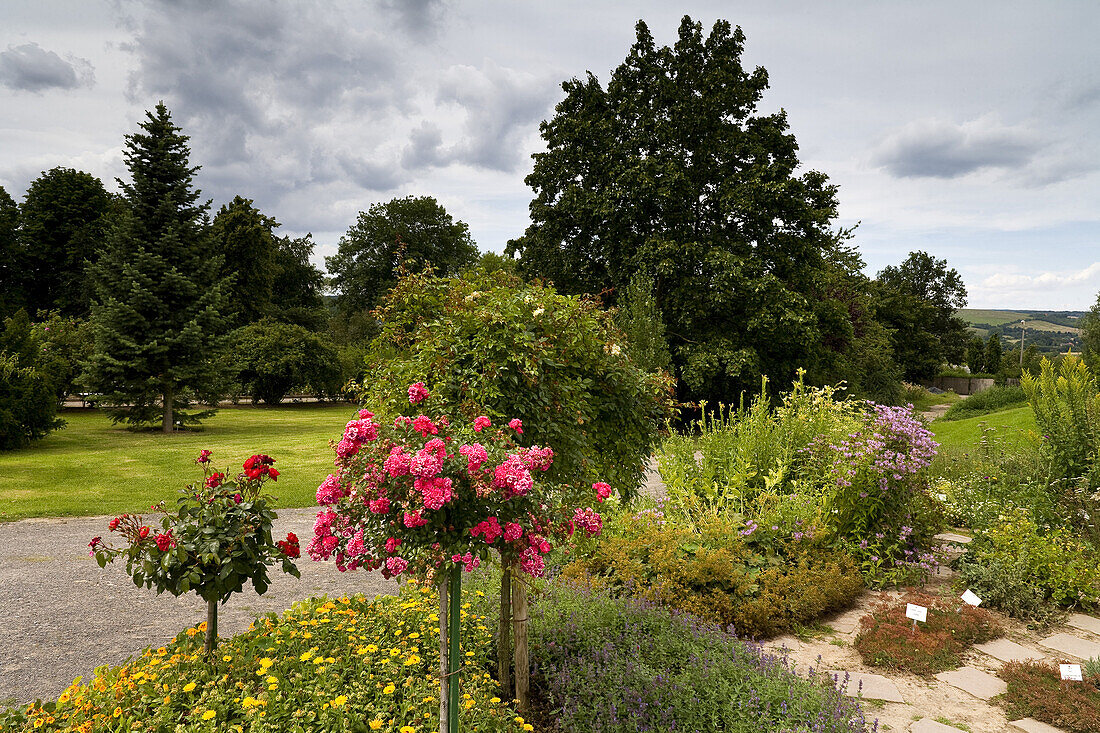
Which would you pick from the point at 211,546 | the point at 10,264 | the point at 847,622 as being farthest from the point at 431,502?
the point at 10,264

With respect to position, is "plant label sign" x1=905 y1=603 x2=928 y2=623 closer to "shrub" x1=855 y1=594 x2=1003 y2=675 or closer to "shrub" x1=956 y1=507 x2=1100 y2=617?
"shrub" x1=855 y1=594 x2=1003 y2=675

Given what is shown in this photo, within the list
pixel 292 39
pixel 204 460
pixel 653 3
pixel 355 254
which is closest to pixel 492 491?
pixel 204 460

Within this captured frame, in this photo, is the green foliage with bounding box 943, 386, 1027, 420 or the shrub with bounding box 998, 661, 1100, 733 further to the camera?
the green foliage with bounding box 943, 386, 1027, 420

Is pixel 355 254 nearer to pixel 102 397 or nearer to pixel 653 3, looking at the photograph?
pixel 102 397

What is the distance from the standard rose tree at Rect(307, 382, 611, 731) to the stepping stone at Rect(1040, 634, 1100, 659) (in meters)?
3.97

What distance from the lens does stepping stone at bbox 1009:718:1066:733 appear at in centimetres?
307

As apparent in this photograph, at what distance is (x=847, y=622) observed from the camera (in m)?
4.52

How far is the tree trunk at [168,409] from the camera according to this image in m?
16.4

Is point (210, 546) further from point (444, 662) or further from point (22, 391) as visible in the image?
point (22, 391)

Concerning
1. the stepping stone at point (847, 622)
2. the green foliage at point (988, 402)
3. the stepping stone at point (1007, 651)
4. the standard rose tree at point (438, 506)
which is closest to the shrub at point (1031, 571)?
the stepping stone at point (1007, 651)

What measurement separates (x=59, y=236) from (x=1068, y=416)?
121 feet

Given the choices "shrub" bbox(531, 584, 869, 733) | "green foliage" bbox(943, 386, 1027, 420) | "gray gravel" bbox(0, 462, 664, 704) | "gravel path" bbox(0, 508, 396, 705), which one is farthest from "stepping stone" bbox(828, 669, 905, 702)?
"green foliage" bbox(943, 386, 1027, 420)

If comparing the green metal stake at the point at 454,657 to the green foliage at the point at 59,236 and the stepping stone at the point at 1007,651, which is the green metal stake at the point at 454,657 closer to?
the stepping stone at the point at 1007,651

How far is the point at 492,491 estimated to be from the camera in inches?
87.4
